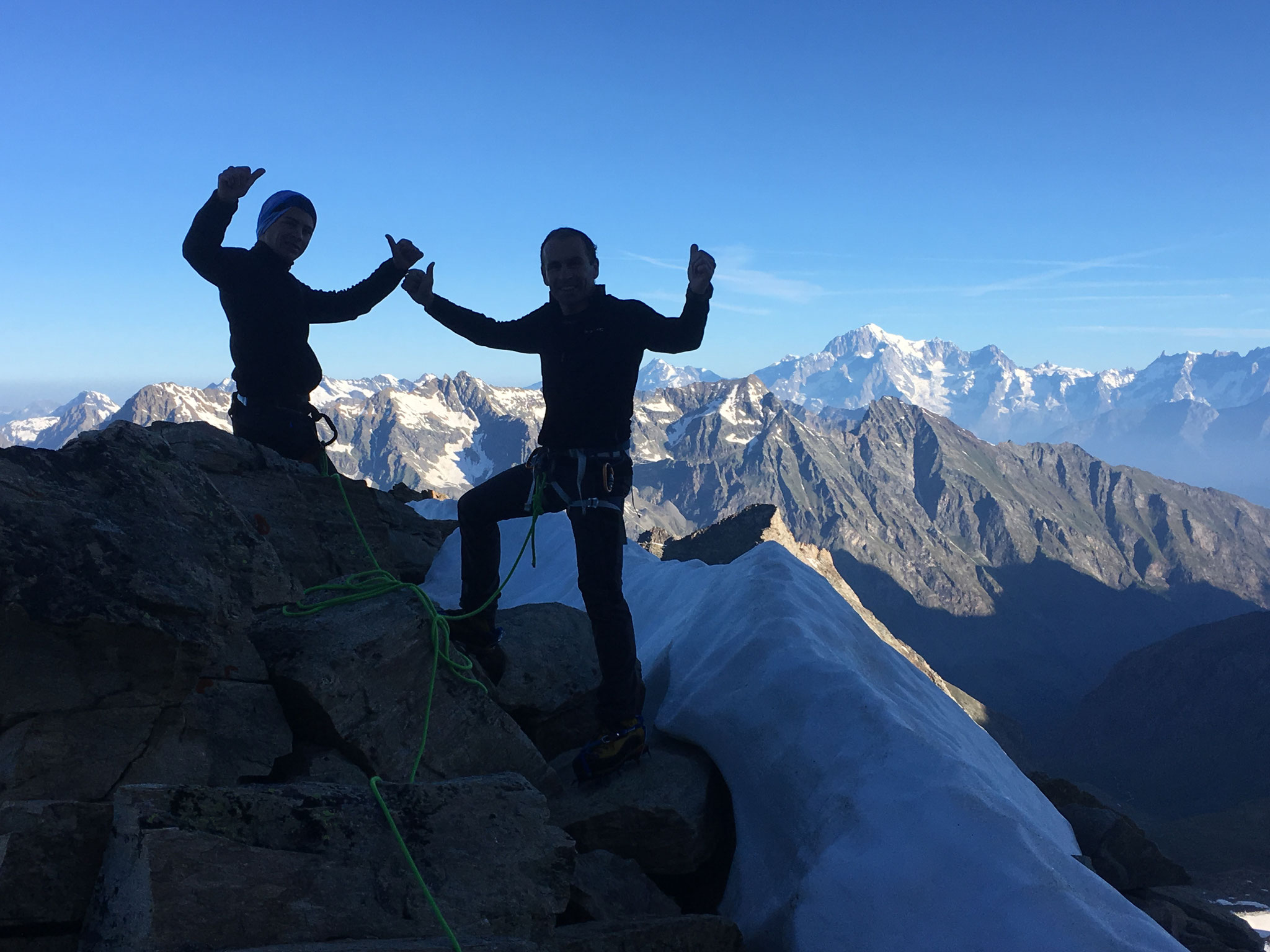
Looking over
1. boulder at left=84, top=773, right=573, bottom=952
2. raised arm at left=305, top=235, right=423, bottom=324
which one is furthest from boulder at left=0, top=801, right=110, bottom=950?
raised arm at left=305, top=235, right=423, bottom=324

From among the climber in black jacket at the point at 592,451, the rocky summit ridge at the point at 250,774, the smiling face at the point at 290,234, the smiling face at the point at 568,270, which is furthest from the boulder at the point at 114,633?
the smiling face at the point at 290,234

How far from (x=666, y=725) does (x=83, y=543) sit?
5.78 m

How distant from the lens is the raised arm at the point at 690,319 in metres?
7.71

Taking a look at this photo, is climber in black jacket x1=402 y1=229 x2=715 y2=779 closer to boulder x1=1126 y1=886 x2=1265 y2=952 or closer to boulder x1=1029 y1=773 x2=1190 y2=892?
boulder x1=1126 y1=886 x2=1265 y2=952

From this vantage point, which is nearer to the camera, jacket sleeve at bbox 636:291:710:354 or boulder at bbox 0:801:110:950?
boulder at bbox 0:801:110:950

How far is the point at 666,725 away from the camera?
8438 millimetres

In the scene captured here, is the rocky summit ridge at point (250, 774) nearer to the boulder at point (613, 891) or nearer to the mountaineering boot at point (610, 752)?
the boulder at point (613, 891)

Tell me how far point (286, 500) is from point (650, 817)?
7.30 metres

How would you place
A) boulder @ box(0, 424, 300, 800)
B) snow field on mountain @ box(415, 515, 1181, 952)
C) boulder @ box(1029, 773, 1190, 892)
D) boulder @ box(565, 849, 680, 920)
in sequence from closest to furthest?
1. boulder @ box(0, 424, 300, 800)
2. snow field on mountain @ box(415, 515, 1181, 952)
3. boulder @ box(565, 849, 680, 920)
4. boulder @ box(1029, 773, 1190, 892)

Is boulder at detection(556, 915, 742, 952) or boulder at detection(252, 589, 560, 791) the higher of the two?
boulder at detection(252, 589, 560, 791)

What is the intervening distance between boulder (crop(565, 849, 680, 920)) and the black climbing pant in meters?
1.41

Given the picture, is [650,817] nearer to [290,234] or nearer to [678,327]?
[678,327]

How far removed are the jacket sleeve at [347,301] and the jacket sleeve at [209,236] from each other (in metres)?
1.30

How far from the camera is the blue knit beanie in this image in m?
10.1
